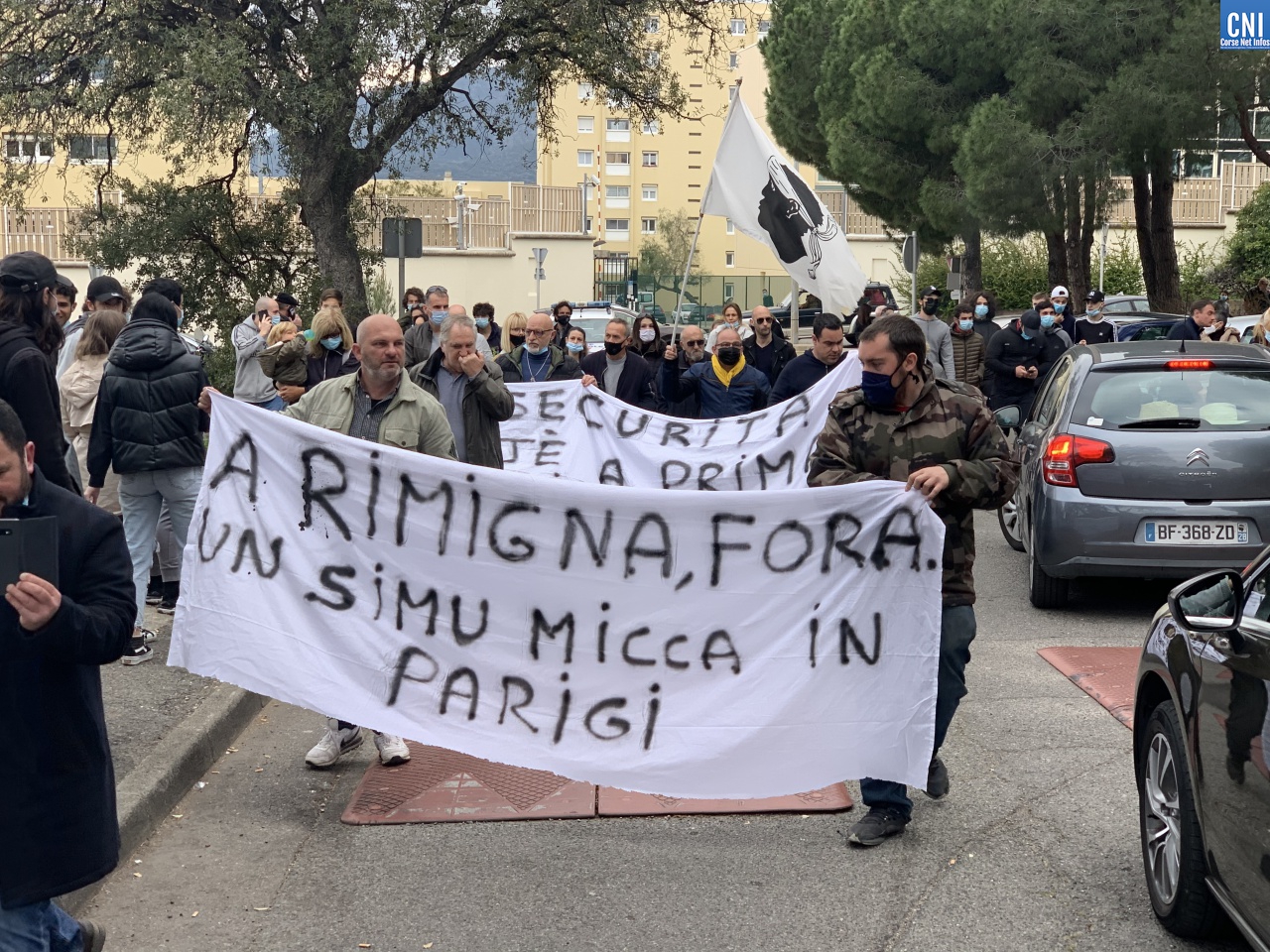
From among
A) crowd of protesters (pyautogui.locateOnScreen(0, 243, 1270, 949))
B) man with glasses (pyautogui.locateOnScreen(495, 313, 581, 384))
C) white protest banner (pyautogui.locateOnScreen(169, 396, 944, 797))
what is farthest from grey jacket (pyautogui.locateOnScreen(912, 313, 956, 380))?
white protest banner (pyautogui.locateOnScreen(169, 396, 944, 797))

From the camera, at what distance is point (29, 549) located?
3.26 m

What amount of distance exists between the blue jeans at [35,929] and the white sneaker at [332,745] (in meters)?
2.78

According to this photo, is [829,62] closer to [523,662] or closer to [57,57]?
[57,57]

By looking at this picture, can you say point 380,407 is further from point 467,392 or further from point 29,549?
point 29,549

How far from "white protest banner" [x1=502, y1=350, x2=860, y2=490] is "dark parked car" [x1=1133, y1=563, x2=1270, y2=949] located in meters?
5.97

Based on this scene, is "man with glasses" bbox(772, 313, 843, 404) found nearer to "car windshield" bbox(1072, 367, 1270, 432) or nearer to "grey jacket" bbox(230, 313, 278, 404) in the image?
"car windshield" bbox(1072, 367, 1270, 432)

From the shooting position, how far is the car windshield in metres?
9.42

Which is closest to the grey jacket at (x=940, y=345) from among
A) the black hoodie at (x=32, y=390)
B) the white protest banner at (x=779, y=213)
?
the white protest banner at (x=779, y=213)

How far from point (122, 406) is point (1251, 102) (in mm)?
22512

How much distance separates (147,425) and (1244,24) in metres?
13.0

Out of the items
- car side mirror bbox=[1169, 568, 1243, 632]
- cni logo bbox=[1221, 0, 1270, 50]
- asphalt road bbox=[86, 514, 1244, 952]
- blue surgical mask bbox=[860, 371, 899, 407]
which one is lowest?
asphalt road bbox=[86, 514, 1244, 952]

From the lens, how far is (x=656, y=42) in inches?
915

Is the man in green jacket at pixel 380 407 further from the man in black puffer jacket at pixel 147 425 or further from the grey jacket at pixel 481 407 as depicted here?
the man in black puffer jacket at pixel 147 425

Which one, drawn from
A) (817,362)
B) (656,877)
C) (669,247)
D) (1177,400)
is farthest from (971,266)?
(669,247)
